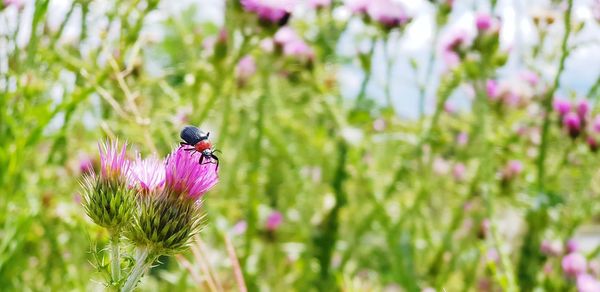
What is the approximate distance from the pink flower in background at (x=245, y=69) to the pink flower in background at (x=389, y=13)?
14.1 inches

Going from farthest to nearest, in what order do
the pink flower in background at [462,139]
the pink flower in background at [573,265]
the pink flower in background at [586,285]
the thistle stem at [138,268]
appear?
the pink flower in background at [462,139] → the pink flower in background at [573,265] → the pink flower in background at [586,285] → the thistle stem at [138,268]

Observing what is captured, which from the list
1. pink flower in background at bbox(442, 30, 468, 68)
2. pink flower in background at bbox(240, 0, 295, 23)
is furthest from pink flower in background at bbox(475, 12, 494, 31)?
pink flower in background at bbox(240, 0, 295, 23)

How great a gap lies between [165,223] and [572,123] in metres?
1.46

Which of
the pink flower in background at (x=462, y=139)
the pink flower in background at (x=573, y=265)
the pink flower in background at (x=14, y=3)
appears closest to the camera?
the pink flower in background at (x=14, y=3)

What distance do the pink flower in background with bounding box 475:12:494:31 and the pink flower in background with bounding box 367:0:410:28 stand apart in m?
0.22

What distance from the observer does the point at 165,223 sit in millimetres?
555

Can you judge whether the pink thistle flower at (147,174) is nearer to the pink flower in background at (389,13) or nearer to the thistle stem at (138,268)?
the thistle stem at (138,268)

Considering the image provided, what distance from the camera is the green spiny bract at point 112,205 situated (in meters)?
0.55

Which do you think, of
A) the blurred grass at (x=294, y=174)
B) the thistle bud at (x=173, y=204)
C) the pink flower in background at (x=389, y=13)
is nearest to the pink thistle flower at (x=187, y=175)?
the thistle bud at (x=173, y=204)

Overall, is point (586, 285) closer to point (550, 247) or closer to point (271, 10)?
point (550, 247)

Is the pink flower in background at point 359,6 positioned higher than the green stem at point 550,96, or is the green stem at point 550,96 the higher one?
the pink flower in background at point 359,6

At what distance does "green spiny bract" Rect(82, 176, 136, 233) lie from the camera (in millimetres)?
555

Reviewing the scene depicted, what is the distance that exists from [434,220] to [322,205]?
0.83m

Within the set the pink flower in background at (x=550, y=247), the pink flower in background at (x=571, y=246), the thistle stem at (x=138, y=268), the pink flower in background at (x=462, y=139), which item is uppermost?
the thistle stem at (x=138, y=268)
